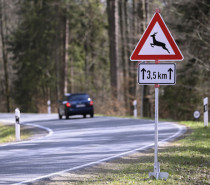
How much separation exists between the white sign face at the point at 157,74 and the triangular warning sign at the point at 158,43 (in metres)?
→ 0.15

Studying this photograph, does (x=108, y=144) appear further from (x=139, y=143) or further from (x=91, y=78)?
(x=91, y=78)

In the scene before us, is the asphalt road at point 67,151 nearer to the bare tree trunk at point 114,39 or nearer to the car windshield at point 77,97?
the car windshield at point 77,97

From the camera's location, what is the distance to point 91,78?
5144 centimetres

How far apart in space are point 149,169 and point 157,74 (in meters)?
2.05

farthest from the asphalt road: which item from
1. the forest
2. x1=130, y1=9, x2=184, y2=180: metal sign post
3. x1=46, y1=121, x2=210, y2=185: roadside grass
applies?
the forest

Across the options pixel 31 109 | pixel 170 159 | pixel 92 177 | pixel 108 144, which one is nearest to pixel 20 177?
pixel 92 177

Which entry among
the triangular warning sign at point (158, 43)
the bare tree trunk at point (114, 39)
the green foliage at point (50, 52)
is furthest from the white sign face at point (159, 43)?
the green foliage at point (50, 52)

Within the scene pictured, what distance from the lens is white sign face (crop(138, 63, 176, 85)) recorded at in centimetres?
770

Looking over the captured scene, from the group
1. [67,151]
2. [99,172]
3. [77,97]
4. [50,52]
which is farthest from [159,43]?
[50,52]

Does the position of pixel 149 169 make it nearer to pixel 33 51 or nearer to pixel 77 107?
pixel 77 107

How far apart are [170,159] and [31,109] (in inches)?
1746

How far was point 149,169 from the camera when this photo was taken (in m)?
8.81

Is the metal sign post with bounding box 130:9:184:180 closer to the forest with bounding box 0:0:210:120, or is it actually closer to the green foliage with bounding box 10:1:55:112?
the forest with bounding box 0:0:210:120

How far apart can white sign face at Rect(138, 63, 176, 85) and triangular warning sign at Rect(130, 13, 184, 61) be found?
0.48 ft
